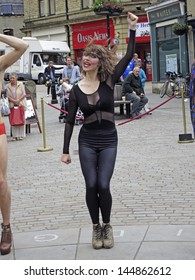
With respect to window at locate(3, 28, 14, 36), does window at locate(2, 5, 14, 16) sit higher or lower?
higher

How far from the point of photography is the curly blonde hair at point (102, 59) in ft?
18.8

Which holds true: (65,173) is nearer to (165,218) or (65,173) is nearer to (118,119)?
(165,218)

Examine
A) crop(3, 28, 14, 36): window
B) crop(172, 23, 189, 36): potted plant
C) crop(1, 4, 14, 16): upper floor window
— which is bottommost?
crop(172, 23, 189, 36): potted plant

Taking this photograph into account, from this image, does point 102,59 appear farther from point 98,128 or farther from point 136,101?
point 136,101

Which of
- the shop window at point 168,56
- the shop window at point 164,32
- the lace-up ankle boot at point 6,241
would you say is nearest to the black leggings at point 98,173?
the lace-up ankle boot at point 6,241

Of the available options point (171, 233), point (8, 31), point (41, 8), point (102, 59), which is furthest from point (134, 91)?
point (8, 31)

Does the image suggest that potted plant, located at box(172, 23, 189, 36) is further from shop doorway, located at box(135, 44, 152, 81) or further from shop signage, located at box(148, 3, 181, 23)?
shop doorway, located at box(135, 44, 152, 81)

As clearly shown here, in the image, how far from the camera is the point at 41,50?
44406mm

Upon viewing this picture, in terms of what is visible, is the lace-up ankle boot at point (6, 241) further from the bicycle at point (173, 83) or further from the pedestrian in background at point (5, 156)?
the bicycle at point (173, 83)

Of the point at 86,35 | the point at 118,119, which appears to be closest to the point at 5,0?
the point at 86,35

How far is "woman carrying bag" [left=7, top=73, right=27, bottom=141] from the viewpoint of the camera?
15469 mm

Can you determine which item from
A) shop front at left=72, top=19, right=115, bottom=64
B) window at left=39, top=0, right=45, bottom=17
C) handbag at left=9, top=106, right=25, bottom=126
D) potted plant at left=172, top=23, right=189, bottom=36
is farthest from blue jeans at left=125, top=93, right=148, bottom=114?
window at left=39, top=0, right=45, bottom=17
